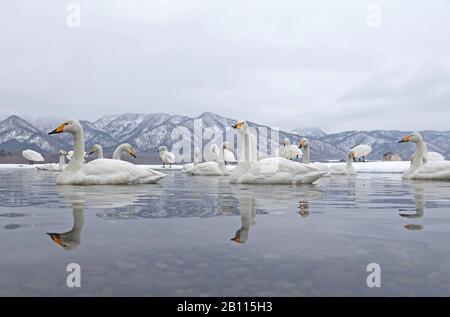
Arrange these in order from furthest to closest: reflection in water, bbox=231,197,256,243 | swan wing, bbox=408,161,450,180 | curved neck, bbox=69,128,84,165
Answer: swan wing, bbox=408,161,450,180, curved neck, bbox=69,128,84,165, reflection in water, bbox=231,197,256,243

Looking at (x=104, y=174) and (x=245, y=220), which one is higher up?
(x=104, y=174)

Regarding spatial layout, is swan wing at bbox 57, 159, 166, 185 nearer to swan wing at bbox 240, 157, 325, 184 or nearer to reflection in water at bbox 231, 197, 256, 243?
swan wing at bbox 240, 157, 325, 184

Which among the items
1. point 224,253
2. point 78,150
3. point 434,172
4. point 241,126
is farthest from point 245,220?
point 434,172

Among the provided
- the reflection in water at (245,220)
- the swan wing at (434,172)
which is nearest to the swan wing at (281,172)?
the reflection in water at (245,220)

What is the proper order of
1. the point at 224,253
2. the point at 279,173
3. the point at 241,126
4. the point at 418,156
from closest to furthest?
the point at 224,253 → the point at 279,173 → the point at 241,126 → the point at 418,156

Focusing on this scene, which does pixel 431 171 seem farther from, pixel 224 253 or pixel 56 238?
pixel 56 238

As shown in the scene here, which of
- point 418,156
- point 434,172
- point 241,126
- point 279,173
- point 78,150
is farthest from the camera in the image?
point 418,156

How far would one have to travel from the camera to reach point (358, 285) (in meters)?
2.48

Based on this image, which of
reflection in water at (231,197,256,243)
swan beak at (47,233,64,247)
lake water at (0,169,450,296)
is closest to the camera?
lake water at (0,169,450,296)

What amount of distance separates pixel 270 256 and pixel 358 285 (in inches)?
32.7

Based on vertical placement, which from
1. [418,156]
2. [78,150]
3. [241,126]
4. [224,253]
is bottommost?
[224,253]

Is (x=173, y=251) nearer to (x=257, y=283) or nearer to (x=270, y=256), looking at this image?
(x=270, y=256)

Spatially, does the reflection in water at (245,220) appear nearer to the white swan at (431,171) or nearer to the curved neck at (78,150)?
the curved neck at (78,150)

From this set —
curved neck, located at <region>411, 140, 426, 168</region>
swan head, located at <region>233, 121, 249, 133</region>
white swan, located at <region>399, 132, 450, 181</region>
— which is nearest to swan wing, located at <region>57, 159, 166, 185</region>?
swan head, located at <region>233, 121, 249, 133</region>
